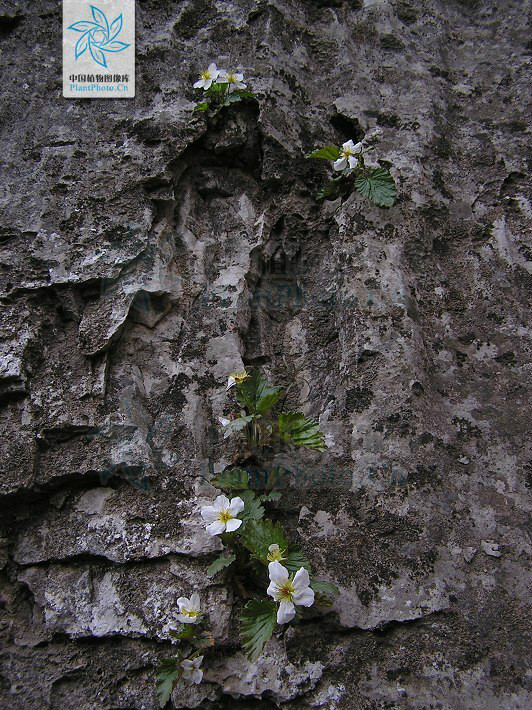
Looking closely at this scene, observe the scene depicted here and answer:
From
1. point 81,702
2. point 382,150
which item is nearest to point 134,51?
point 382,150

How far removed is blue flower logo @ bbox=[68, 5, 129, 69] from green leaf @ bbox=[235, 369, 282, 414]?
165 cm

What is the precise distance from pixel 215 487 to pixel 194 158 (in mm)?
1338

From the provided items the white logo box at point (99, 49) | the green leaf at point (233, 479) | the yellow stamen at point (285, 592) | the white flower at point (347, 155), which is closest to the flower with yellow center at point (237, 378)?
the green leaf at point (233, 479)

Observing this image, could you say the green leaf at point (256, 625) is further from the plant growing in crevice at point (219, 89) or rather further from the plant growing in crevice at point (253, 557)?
the plant growing in crevice at point (219, 89)

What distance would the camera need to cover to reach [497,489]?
5.72 ft

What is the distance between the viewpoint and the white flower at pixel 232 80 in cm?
226

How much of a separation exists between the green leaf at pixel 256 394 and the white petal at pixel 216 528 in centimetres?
37

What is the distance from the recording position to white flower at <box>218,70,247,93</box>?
2.26 m

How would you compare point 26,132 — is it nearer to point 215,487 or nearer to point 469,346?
point 215,487

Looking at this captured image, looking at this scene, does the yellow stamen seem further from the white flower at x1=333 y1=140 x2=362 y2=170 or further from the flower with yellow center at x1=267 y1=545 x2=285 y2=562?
the white flower at x1=333 y1=140 x2=362 y2=170

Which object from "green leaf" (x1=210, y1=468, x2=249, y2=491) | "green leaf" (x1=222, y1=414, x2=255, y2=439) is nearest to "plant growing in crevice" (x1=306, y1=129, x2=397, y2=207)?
"green leaf" (x1=222, y1=414, x2=255, y2=439)

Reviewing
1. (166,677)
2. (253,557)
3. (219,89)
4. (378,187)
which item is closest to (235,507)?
(253,557)

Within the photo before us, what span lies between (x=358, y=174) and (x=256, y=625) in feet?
5.22

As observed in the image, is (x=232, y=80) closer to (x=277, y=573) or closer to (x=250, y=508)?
(x=250, y=508)
